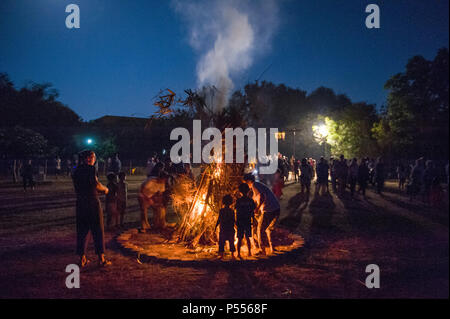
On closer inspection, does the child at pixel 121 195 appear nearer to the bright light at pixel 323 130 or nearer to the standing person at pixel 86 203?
the standing person at pixel 86 203

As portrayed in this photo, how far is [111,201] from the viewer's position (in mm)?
8859

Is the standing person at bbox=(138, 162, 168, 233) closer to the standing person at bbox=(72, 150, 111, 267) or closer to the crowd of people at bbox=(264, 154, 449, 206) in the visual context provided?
the standing person at bbox=(72, 150, 111, 267)

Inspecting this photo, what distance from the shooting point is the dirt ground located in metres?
4.89

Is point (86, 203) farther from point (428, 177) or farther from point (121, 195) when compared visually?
point (428, 177)

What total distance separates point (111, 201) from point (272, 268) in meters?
4.86

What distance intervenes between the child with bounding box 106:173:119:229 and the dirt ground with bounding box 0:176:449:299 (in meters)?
0.59

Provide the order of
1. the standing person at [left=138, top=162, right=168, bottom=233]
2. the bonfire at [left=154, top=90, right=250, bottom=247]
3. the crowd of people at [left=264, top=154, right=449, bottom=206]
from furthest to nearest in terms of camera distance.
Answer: the crowd of people at [left=264, top=154, right=449, bottom=206]
the standing person at [left=138, top=162, right=168, bottom=233]
the bonfire at [left=154, top=90, right=250, bottom=247]

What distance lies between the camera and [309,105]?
59125 mm

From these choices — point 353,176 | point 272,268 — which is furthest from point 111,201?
point 353,176

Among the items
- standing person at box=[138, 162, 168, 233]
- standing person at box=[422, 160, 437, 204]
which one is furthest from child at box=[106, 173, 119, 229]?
standing person at box=[422, 160, 437, 204]
